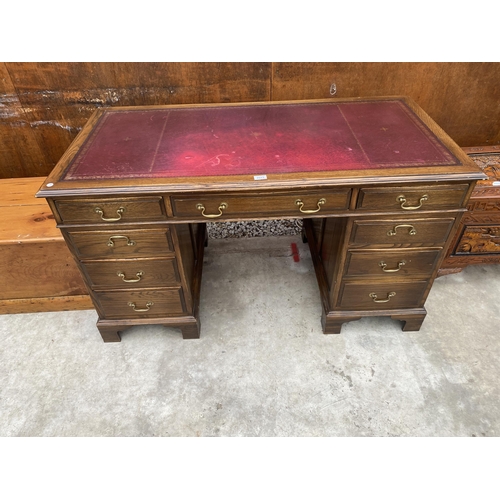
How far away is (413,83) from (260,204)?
135 cm

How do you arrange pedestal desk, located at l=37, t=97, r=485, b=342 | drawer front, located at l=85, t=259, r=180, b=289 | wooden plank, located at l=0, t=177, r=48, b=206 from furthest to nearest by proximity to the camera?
wooden plank, located at l=0, t=177, r=48, b=206 < drawer front, located at l=85, t=259, r=180, b=289 < pedestal desk, located at l=37, t=97, r=485, b=342

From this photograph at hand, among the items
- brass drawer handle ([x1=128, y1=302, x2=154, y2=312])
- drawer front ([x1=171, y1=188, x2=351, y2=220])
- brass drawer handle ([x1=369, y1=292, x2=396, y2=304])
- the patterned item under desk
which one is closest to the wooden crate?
brass drawer handle ([x1=128, y1=302, x2=154, y2=312])

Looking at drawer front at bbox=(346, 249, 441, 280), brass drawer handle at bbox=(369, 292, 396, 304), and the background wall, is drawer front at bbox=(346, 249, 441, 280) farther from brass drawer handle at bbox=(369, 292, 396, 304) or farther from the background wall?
the background wall

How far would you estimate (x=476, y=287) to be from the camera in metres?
2.43

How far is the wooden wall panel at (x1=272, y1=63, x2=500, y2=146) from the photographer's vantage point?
2.13m

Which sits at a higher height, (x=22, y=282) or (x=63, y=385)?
(x=22, y=282)

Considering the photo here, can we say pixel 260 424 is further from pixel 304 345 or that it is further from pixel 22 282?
pixel 22 282

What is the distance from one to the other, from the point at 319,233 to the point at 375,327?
0.66 m

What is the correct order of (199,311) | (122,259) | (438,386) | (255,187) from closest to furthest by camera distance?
(255,187) < (122,259) < (438,386) < (199,311)

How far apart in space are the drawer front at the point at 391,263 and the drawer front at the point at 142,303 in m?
0.91

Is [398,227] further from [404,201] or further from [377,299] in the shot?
[377,299]

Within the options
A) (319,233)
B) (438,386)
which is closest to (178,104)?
(319,233)

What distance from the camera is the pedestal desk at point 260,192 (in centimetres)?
153

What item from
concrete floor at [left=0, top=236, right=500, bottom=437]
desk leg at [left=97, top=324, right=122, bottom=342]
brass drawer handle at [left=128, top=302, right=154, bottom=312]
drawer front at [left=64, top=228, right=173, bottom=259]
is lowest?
concrete floor at [left=0, top=236, right=500, bottom=437]
